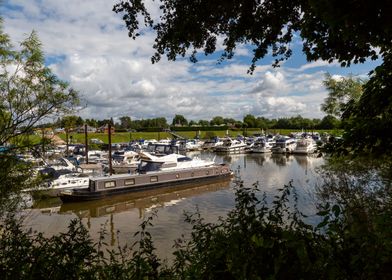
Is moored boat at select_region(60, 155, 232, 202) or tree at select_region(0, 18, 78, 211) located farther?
moored boat at select_region(60, 155, 232, 202)

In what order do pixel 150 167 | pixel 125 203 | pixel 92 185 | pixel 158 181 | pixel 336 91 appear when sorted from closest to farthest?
pixel 336 91 < pixel 125 203 < pixel 92 185 < pixel 158 181 < pixel 150 167

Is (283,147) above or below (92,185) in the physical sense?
above

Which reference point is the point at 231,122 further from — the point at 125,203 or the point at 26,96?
the point at 26,96

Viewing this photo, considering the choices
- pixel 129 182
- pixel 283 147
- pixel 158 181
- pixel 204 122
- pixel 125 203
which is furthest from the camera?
pixel 204 122

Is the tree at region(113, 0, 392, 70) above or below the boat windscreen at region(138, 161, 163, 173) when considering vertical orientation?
above

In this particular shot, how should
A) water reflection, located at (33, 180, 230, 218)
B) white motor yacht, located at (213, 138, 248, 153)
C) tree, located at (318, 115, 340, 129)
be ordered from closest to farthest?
tree, located at (318, 115, 340, 129) → water reflection, located at (33, 180, 230, 218) → white motor yacht, located at (213, 138, 248, 153)

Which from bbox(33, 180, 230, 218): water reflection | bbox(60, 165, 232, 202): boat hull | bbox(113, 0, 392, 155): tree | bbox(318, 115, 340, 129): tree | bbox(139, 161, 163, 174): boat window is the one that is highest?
bbox(113, 0, 392, 155): tree

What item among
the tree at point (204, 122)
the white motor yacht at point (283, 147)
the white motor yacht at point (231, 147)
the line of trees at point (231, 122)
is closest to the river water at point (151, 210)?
the white motor yacht at point (283, 147)

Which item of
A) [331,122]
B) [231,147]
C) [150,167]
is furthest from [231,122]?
[331,122]

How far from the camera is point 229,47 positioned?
26.4 ft

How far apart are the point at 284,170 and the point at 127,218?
2744cm

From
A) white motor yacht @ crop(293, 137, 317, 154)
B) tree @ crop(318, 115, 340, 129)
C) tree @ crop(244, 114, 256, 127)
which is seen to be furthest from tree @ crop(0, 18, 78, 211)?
tree @ crop(244, 114, 256, 127)

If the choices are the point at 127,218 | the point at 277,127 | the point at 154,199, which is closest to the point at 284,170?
the point at 154,199

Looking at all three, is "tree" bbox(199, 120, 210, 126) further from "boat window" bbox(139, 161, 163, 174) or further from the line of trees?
"boat window" bbox(139, 161, 163, 174)
